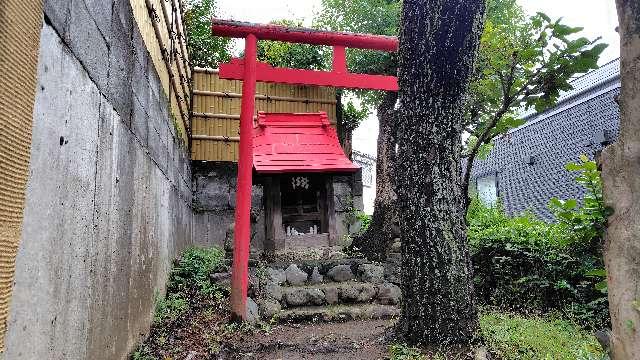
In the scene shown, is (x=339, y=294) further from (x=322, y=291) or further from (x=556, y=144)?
(x=556, y=144)

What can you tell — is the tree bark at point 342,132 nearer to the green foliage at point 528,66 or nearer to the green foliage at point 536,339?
the green foliage at point 528,66

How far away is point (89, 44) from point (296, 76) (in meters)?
4.15

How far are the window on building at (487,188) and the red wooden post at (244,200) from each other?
1281 cm

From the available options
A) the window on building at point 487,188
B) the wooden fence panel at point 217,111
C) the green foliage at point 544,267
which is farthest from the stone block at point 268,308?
the window on building at point 487,188

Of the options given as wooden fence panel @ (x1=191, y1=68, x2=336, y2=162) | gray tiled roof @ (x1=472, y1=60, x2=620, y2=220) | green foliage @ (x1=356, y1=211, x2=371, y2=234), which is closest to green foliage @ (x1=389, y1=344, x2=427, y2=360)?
green foliage @ (x1=356, y1=211, x2=371, y2=234)

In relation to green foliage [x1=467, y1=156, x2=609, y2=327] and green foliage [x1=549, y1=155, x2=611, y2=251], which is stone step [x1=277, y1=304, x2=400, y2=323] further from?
green foliage [x1=549, y1=155, x2=611, y2=251]

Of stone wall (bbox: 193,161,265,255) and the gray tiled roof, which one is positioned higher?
the gray tiled roof

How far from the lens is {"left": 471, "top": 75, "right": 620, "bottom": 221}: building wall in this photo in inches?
452

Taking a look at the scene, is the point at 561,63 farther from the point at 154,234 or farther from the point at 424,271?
the point at 154,234

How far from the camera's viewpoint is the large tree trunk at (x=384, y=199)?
27.5 feet

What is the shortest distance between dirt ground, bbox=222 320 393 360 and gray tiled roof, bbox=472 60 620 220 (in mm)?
7070

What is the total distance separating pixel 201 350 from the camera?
4430 millimetres

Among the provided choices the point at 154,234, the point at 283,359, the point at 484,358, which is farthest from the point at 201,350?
the point at 484,358

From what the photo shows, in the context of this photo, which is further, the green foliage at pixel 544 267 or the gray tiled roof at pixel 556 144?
the gray tiled roof at pixel 556 144
